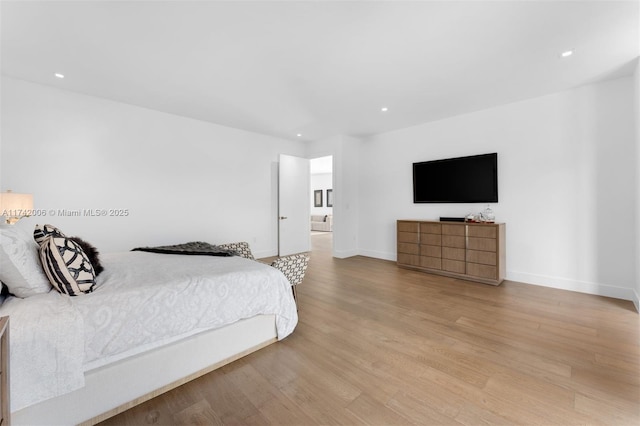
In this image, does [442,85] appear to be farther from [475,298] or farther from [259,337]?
[259,337]

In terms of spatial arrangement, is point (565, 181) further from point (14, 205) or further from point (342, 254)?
point (14, 205)

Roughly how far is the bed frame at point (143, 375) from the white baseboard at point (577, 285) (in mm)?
3892

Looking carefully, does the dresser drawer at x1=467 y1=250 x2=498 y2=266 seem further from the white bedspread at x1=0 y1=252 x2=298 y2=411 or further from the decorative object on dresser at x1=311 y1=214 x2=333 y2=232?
the decorative object on dresser at x1=311 y1=214 x2=333 y2=232

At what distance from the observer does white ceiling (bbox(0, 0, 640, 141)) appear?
203 cm

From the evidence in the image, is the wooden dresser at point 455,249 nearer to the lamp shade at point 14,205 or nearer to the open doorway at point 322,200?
the lamp shade at point 14,205

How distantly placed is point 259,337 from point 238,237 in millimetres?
3291

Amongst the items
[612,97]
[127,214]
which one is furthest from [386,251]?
[127,214]

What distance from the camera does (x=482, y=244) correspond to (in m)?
3.85

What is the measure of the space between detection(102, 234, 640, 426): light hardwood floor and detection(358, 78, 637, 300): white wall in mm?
547

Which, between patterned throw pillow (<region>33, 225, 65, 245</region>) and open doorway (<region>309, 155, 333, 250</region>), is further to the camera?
open doorway (<region>309, 155, 333, 250</region>)

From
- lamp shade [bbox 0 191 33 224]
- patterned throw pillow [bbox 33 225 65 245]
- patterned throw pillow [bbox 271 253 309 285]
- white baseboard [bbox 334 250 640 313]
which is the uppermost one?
lamp shade [bbox 0 191 33 224]

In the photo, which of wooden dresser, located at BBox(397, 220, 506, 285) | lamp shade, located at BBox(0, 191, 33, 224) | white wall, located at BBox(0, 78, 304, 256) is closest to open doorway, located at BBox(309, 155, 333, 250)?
white wall, located at BBox(0, 78, 304, 256)

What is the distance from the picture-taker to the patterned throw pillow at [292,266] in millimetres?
2605

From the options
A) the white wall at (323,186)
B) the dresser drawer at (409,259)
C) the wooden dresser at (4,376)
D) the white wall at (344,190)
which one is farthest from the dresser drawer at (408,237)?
the white wall at (323,186)
